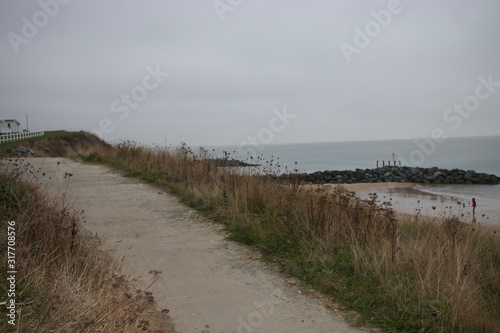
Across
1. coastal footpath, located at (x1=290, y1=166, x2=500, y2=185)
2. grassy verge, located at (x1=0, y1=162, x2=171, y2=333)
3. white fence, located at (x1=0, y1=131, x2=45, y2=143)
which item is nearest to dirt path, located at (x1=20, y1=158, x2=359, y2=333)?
grassy verge, located at (x1=0, y1=162, x2=171, y2=333)

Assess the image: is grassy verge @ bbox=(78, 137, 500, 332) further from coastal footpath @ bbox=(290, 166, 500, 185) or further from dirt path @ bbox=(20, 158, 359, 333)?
coastal footpath @ bbox=(290, 166, 500, 185)

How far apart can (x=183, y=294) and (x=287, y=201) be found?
3.28 m

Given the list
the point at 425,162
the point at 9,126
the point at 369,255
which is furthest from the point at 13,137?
the point at 425,162

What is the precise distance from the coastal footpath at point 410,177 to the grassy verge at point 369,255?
24092 millimetres

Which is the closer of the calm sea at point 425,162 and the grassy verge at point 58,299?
the grassy verge at point 58,299

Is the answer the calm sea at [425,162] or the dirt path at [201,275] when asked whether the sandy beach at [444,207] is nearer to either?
the calm sea at [425,162]

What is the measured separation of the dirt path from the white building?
61.4 m

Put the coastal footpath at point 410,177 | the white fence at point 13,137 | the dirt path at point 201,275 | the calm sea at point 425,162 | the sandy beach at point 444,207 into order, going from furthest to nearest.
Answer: the white fence at point 13,137, the coastal footpath at point 410,177, the calm sea at point 425,162, the sandy beach at point 444,207, the dirt path at point 201,275

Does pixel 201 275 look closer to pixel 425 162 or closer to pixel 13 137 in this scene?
pixel 13 137

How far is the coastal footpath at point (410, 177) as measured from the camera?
32.4 m

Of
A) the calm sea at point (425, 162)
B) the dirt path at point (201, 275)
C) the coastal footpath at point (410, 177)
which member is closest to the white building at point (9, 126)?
the calm sea at point (425, 162)

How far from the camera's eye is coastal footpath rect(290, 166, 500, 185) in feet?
106

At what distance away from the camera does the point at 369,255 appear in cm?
438

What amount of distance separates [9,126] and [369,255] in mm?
70069
